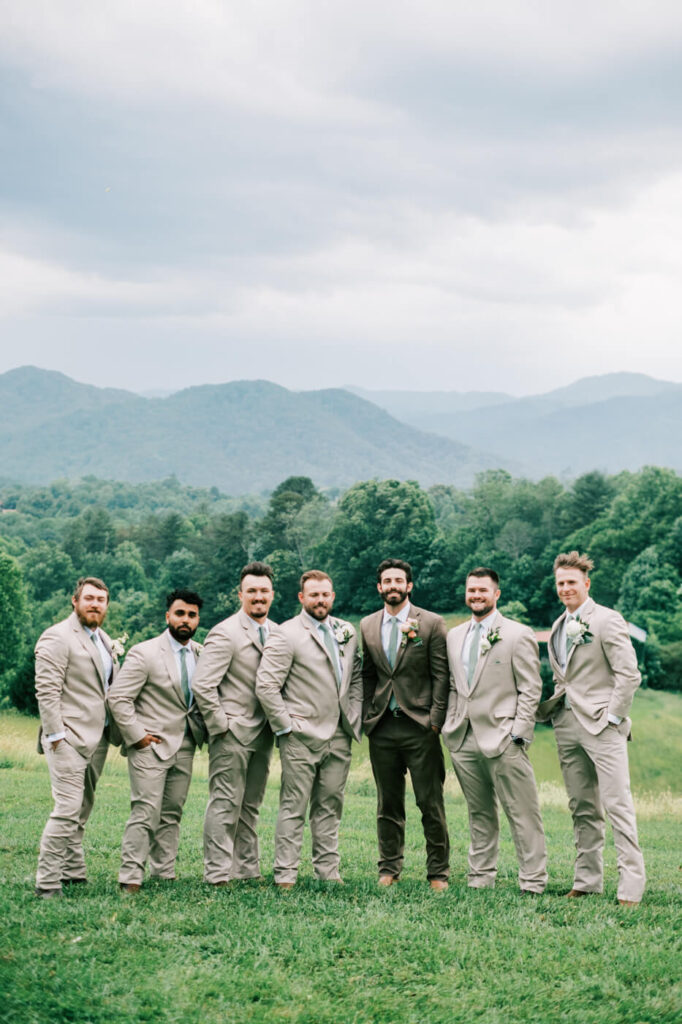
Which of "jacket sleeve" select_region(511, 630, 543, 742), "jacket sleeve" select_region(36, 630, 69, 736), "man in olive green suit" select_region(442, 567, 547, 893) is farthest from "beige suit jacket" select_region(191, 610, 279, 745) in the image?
"jacket sleeve" select_region(511, 630, 543, 742)

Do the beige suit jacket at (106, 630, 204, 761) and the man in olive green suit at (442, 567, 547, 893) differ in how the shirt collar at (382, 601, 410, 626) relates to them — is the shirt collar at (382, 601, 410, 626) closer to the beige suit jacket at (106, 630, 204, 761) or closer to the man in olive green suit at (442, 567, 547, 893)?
the man in olive green suit at (442, 567, 547, 893)

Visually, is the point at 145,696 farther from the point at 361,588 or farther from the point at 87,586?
the point at 361,588

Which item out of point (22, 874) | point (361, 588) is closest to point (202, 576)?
point (361, 588)

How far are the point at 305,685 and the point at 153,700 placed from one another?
1.36 m

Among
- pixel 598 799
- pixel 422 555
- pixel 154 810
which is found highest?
pixel 422 555

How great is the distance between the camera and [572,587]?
29.6 feet

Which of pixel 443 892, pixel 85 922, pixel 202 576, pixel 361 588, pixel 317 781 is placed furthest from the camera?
pixel 202 576

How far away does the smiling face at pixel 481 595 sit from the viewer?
9039 millimetres

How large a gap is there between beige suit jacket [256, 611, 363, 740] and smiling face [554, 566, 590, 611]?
193 cm

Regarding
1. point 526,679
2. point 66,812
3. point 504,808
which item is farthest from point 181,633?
point 504,808

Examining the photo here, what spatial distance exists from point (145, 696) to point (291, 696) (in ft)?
4.27

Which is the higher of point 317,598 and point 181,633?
point 317,598

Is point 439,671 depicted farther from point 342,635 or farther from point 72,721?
point 72,721

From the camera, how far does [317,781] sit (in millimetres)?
9312
